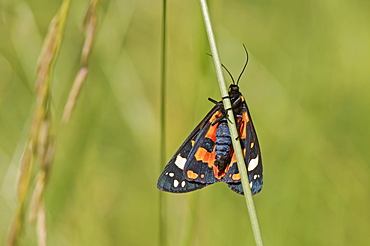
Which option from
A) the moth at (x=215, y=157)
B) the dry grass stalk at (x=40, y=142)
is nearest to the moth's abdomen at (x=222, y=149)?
the moth at (x=215, y=157)

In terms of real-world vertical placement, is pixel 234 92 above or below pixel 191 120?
below

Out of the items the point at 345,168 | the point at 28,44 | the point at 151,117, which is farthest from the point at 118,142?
the point at 345,168

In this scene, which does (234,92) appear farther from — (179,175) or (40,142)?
(40,142)

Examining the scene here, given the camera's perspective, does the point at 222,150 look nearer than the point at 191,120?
Yes

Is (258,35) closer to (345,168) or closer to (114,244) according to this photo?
(345,168)

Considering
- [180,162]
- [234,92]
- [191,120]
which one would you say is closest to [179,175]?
[180,162]

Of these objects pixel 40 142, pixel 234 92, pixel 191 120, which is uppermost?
pixel 191 120

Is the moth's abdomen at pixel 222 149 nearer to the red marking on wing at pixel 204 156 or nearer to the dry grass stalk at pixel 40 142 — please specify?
the red marking on wing at pixel 204 156
